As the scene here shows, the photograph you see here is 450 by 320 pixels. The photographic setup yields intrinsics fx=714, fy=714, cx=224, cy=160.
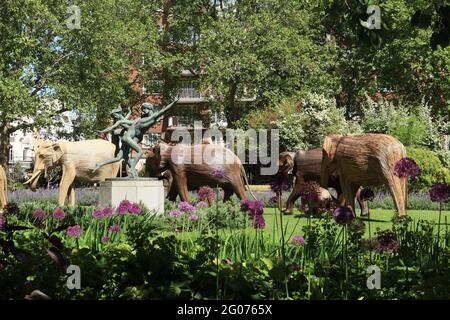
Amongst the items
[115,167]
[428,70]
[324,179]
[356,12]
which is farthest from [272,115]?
[356,12]

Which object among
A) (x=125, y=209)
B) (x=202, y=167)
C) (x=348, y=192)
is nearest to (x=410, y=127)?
(x=202, y=167)

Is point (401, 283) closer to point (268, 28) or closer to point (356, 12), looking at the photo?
point (356, 12)

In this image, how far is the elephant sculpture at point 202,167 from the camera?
1731cm

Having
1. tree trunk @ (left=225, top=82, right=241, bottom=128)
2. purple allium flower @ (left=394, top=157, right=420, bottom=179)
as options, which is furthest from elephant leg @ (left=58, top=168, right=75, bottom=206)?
tree trunk @ (left=225, top=82, right=241, bottom=128)

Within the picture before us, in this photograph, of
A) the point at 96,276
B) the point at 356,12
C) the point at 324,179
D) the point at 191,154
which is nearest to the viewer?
the point at 96,276

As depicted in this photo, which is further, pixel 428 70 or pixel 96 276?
pixel 428 70

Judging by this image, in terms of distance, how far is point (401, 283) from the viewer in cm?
512

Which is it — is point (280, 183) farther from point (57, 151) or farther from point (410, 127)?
point (410, 127)

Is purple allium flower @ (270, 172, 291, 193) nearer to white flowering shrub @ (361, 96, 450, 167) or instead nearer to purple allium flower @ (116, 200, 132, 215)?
purple allium flower @ (116, 200, 132, 215)

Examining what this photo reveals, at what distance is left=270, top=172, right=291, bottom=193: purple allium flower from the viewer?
5.96 meters

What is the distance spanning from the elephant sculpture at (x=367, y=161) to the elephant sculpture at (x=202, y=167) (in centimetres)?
321

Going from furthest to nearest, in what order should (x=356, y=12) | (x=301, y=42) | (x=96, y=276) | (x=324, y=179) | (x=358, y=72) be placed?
1. (x=358, y=72)
2. (x=301, y=42)
3. (x=324, y=179)
4. (x=356, y=12)
5. (x=96, y=276)

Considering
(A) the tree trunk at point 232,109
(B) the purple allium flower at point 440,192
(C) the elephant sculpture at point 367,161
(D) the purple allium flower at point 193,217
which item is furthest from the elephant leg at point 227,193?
(A) the tree trunk at point 232,109
